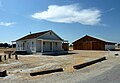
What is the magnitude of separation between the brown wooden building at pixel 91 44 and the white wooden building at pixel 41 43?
21276 mm

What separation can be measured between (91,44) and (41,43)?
1097 inches

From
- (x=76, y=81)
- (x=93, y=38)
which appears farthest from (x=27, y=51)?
(x=76, y=81)

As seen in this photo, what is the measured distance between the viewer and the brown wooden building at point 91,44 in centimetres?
6069

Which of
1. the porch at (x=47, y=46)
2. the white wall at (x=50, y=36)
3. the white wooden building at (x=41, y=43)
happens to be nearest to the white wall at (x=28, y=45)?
the white wooden building at (x=41, y=43)

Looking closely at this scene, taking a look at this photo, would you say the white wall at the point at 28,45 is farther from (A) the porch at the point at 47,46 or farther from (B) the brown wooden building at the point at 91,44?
(B) the brown wooden building at the point at 91,44

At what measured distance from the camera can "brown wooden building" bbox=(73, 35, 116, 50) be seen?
6069 cm

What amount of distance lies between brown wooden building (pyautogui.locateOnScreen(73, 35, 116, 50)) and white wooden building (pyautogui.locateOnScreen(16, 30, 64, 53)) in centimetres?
2128

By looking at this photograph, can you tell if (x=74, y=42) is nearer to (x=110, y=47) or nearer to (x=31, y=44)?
(x=110, y=47)

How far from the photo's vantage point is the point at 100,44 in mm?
61188

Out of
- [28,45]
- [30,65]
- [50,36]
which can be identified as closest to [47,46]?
[50,36]

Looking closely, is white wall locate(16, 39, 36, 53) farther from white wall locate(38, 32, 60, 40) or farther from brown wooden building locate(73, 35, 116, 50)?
brown wooden building locate(73, 35, 116, 50)

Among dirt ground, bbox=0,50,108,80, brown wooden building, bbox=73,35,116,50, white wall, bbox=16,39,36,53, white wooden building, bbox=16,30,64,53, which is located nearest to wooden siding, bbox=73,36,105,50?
brown wooden building, bbox=73,35,116,50

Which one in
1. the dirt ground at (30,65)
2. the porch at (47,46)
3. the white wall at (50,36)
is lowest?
the dirt ground at (30,65)

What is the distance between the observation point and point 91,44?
62844 mm
